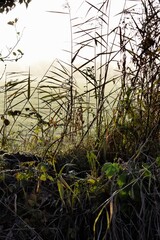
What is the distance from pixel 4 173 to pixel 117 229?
0.59 metres

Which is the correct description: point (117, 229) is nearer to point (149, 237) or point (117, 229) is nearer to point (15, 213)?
point (149, 237)

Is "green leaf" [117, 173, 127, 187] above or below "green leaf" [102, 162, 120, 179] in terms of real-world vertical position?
below

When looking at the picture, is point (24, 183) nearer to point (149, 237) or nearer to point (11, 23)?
point (149, 237)

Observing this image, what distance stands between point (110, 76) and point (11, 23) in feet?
2.52

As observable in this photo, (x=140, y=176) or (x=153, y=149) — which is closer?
(x=140, y=176)

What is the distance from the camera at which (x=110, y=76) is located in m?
3.22

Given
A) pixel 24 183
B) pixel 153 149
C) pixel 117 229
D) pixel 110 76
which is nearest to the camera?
pixel 117 229

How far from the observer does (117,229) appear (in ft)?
7.34

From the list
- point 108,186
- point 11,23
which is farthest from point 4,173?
point 11,23

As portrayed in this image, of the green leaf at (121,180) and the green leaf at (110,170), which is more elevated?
the green leaf at (110,170)

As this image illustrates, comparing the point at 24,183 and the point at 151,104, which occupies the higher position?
the point at 151,104

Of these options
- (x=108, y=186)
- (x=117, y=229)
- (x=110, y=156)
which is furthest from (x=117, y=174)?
(x=110, y=156)

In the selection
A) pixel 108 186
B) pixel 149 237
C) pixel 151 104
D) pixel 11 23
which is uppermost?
pixel 11 23

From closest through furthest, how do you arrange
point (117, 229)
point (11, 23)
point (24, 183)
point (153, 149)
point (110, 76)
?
point (117, 229) → point (24, 183) → point (153, 149) → point (110, 76) → point (11, 23)
